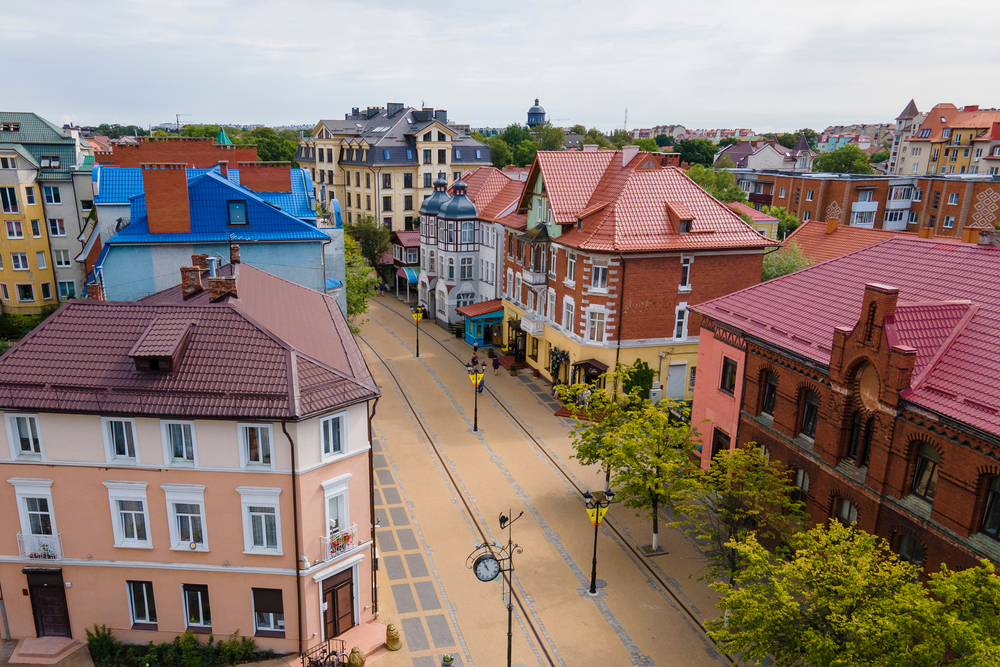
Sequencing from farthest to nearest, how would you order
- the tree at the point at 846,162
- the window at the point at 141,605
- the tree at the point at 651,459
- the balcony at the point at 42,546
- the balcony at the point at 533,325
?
the tree at the point at 846,162 < the balcony at the point at 533,325 < the tree at the point at 651,459 < the window at the point at 141,605 < the balcony at the point at 42,546

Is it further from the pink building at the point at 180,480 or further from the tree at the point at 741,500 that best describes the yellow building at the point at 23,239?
the tree at the point at 741,500

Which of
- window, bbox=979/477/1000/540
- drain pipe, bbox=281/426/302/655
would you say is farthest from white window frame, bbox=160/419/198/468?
window, bbox=979/477/1000/540

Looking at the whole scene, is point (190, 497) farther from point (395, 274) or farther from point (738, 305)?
point (395, 274)

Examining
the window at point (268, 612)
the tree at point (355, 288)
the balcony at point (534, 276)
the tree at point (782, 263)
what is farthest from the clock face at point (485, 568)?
the tree at point (782, 263)

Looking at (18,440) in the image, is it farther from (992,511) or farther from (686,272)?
(686,272)

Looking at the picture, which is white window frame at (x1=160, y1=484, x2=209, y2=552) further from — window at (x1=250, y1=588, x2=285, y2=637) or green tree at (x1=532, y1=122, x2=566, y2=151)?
green tree at (x1=532, y1=122, x2=566, y2=151)

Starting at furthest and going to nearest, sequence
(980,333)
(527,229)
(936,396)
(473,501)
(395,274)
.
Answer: (395,274) < (527,229) < (473,501) < (980,333) < (936,396)

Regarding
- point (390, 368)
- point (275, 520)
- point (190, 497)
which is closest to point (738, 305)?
point (275, 520)
